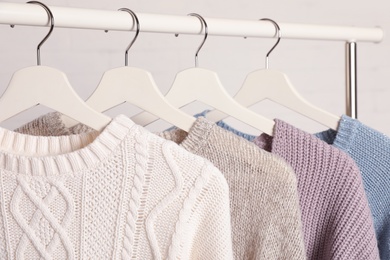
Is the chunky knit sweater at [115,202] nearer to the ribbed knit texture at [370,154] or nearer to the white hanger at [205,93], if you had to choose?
the white hanger at [205,93]

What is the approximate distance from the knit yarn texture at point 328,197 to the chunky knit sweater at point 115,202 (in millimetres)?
166

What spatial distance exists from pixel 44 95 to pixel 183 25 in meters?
0.22

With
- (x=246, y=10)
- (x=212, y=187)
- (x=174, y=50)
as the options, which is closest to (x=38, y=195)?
(x=212, y=187)

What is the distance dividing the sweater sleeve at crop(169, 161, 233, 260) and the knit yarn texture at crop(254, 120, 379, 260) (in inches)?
6.1

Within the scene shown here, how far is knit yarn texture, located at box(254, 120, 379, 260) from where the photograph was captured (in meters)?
0.90

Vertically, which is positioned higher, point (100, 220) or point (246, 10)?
point (246, 10)

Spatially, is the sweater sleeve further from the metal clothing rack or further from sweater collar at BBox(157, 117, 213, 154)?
the metal clothing rack

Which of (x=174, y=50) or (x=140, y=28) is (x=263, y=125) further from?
(x=174, y=50)

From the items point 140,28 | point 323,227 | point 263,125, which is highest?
point 140,28

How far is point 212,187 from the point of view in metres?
0.79

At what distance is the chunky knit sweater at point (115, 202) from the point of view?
0.79 meters

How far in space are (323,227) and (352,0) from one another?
1.19 m

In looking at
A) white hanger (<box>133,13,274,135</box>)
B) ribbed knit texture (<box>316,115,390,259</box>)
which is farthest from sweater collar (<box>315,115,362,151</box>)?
white hanger (<box>133,13,274,135</box>)

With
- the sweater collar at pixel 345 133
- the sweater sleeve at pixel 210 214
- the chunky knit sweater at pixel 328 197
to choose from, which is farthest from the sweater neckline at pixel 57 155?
the sweater collar at pixel 345 133
